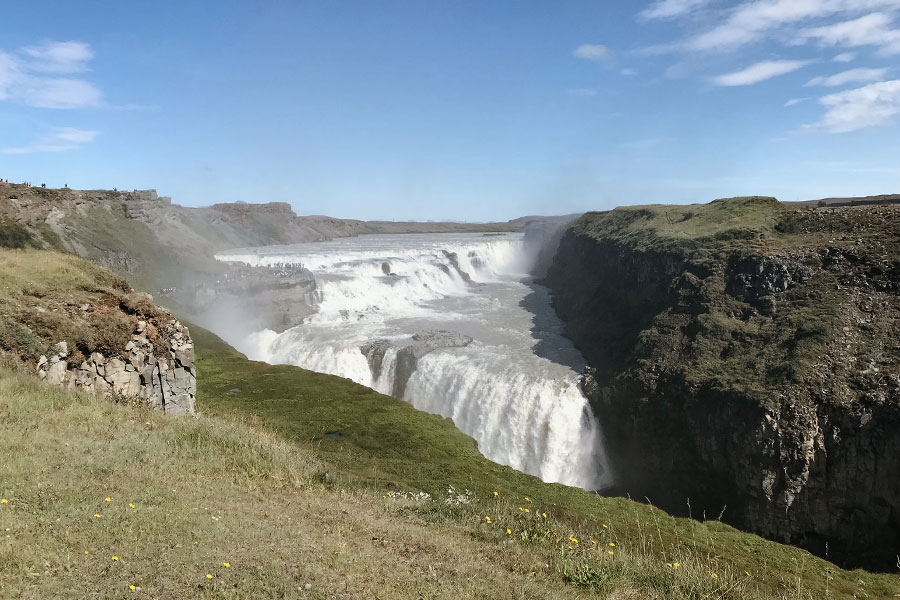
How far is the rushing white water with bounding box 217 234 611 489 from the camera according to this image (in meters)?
32.8

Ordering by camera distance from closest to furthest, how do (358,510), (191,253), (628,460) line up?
(358,510) < (628,460) < (191,253)

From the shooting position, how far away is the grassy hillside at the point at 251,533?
22.4 ft

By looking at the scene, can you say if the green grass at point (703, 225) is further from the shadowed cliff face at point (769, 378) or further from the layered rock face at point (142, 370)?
the layered rock face at point (142, 370)

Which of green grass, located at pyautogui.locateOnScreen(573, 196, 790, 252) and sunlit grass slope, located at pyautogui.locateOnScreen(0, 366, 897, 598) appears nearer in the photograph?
sunlit grass slope, located at pyautogui.locateOnScreen(0, 366, 897, 598)

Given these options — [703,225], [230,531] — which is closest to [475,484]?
[230,531]

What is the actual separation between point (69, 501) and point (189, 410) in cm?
1209

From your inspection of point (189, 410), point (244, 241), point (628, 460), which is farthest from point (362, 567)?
point (244, 241)

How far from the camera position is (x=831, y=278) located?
31.2 meters

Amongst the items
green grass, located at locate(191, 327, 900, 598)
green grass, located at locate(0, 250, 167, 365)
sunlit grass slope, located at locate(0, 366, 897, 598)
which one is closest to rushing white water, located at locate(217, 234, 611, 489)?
green grass, located at locate(191, 327, 900, 598)

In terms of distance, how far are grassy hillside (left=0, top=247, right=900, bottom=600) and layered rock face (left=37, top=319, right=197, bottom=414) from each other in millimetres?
2456

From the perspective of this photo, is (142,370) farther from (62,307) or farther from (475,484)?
(475,484)

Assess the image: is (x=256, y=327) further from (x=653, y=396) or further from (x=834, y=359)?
(x=834, y=359)

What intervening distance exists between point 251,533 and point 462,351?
3376 cm

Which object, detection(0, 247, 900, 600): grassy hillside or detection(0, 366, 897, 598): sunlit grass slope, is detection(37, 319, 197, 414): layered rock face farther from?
detection(0, 366, 897, 598): sunlit grass slope
